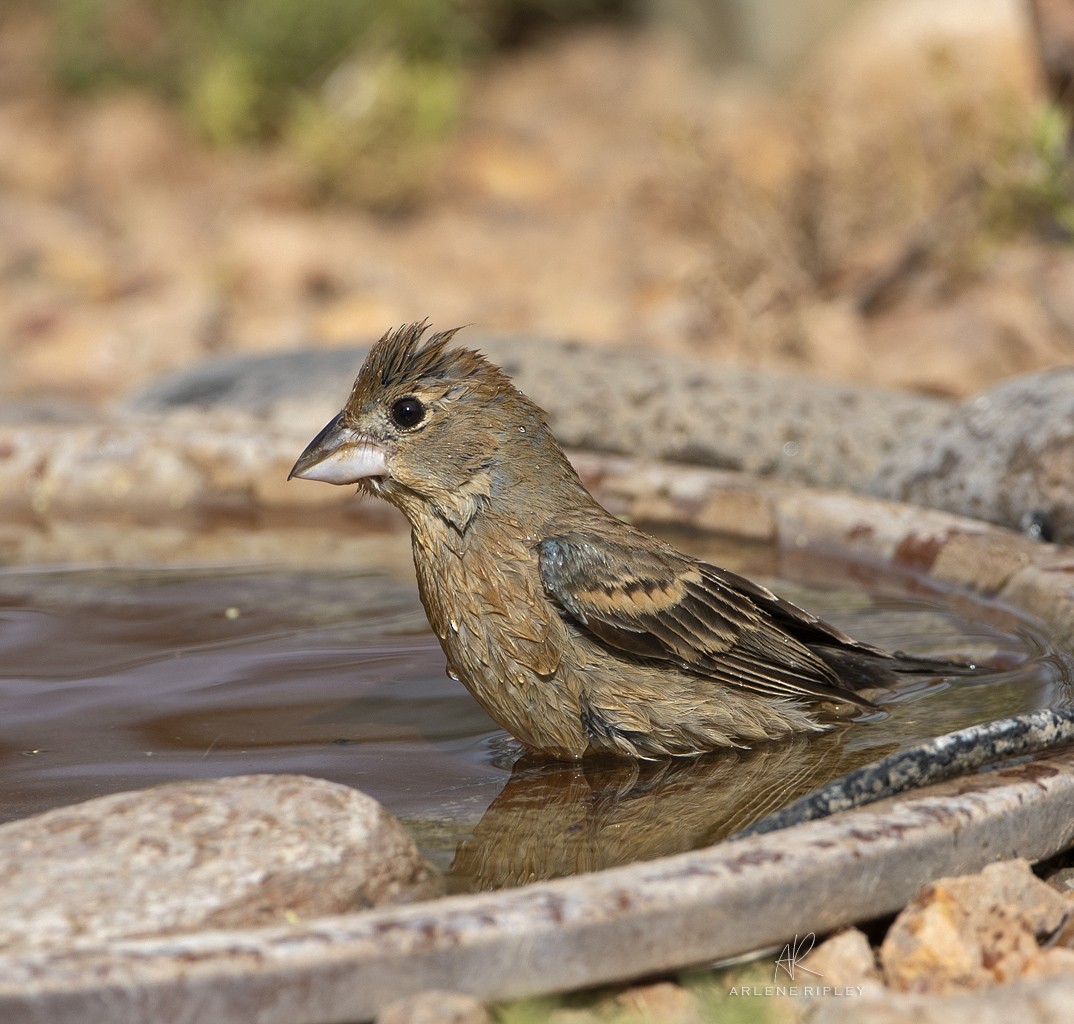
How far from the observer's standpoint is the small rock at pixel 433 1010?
220 cm

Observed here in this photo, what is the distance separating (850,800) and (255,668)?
1816 mm

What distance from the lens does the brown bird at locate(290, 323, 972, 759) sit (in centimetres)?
333

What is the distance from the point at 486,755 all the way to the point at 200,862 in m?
1.10

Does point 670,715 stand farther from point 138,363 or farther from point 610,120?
point 610,120

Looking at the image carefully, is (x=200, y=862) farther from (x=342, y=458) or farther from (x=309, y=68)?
(x=309, y=68)

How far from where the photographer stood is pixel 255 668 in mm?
4059

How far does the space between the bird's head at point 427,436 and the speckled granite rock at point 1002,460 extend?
6.11 feet

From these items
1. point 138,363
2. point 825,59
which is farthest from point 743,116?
point 138,363

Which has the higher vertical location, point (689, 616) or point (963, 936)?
point (689, 616)

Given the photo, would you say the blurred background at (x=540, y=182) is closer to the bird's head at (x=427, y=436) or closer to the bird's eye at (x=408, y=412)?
the bird's head at (x=427, y=436)

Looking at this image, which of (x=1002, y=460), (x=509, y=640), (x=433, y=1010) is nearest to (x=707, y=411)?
(x=1002, y=460)

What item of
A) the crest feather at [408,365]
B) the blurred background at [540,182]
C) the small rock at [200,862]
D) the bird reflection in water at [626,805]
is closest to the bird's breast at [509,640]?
the bird reflection in water at [626,805]

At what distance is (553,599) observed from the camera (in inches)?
132

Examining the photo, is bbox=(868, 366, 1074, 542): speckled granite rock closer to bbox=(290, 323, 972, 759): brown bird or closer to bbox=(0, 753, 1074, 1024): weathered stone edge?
bbox=(290, 323, 972, 759): brown bird
